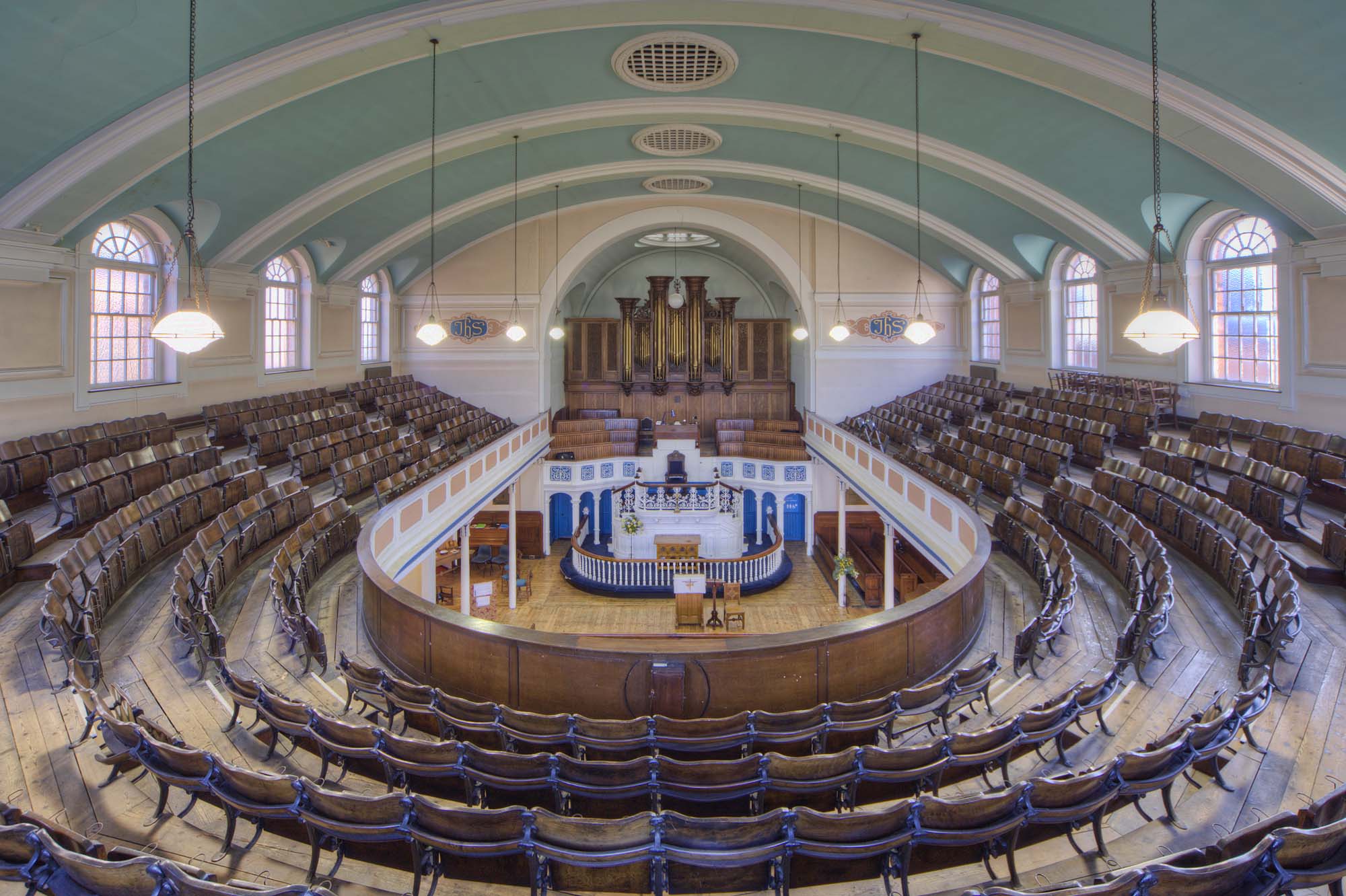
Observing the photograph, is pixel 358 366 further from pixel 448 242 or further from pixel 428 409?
pixel 448 242

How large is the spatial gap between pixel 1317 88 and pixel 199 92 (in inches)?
437

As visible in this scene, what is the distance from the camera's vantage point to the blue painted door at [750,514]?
19.3 meters

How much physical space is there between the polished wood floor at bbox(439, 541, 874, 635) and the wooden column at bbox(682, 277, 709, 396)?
253 inches

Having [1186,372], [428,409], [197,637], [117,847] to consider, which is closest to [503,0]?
[197,637]

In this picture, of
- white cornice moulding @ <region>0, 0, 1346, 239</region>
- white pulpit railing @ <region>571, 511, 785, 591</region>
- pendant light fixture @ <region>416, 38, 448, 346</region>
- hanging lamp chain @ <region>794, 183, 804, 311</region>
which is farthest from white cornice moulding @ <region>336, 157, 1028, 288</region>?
white pulpit railing @ <region>571, 511, 785, 591</region>

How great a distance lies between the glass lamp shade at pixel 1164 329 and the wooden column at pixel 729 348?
14.7 meters

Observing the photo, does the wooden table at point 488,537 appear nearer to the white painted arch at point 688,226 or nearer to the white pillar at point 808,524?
the white painted arch at point 688,226

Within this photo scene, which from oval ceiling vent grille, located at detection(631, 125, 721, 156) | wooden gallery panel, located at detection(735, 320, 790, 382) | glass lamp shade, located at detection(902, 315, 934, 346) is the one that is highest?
oval ceiling vent grille, located at detection(631, 125, 721, 156)

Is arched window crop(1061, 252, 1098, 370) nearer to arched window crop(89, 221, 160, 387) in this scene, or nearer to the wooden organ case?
the wooden organ case

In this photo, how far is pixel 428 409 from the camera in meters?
16.2

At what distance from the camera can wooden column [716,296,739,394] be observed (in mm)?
20281

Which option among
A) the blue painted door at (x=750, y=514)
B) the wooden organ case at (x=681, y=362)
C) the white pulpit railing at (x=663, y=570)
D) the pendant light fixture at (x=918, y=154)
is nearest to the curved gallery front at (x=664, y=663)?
the pendant light fixture at (x=918, y=154)

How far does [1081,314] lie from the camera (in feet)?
47.9

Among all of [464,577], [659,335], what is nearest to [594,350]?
[659,335]
